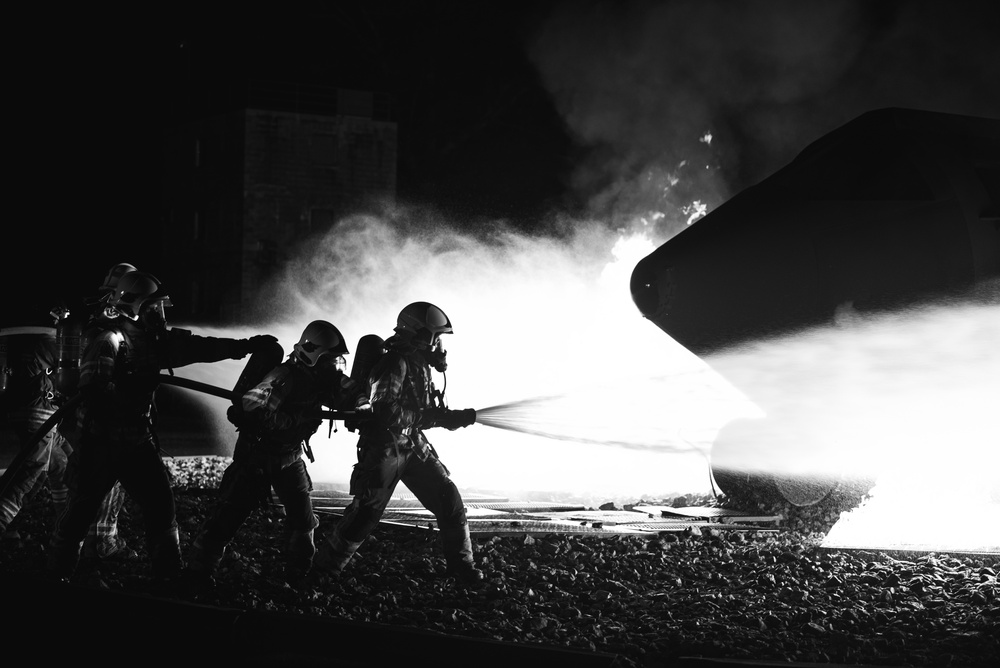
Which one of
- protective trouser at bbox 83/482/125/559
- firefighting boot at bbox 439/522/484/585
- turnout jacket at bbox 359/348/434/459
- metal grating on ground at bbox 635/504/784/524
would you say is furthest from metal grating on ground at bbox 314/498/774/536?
protective trouser at bbox 83/482/125/559

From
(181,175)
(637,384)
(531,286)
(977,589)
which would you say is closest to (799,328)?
(977,589)

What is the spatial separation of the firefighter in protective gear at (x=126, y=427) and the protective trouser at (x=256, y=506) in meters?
0.31

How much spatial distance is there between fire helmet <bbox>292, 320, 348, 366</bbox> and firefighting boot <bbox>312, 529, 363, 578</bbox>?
118 centimetres

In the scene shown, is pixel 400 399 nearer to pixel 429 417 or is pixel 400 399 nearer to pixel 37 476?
pixel 429 417

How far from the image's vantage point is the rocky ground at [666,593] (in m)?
6.11

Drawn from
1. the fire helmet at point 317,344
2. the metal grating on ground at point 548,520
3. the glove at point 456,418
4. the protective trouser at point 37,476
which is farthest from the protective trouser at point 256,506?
the protective trouser at point 37,476

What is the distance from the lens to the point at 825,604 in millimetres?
6984

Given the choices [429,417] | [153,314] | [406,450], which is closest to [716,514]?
[429,417]

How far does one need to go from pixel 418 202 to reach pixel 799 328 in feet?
111

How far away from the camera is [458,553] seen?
804cm

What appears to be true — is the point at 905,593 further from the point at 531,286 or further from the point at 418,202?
the point at 418,202

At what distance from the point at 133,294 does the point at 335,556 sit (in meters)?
2.21

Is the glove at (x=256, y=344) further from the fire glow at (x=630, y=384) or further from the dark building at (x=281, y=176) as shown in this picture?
the dark building at (x=281, y=176)

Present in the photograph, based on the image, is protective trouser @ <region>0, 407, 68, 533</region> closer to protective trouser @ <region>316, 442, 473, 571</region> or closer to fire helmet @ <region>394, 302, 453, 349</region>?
protective trouser @ <region>316, 442, 473, 571</region>
